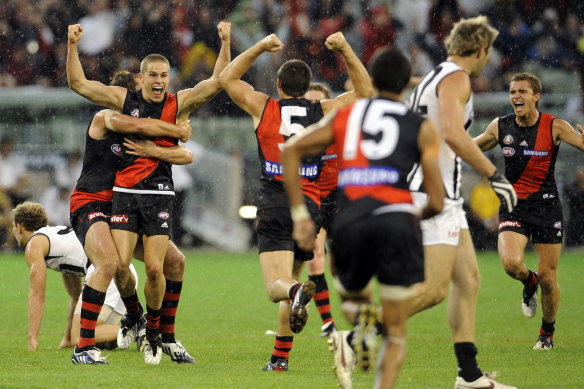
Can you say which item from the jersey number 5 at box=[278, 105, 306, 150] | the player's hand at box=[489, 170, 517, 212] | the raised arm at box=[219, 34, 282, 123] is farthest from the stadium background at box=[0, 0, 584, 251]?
the player's hand at box=[489, 170, 517, 212]

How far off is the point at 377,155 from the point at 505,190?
1.18 m

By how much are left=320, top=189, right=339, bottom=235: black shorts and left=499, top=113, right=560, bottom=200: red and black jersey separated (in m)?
1.73

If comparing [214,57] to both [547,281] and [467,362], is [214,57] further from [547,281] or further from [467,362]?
[467,362]

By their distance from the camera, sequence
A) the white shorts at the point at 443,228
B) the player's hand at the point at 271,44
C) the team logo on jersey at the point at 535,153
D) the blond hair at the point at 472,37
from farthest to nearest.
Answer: the team logo on jersey at the point at 535,153
the player's hand at the point at 271,44
the blond hair at the point at 472,37
the white shorts at the point at 443,228

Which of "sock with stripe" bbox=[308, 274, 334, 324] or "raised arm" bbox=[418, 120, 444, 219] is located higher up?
"raised arm" bbox=[418, 120, 444, 219]

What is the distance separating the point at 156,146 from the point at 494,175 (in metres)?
3.31

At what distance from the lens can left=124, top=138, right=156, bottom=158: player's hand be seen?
Answer: 7.64 m

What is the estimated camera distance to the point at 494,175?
543 cm

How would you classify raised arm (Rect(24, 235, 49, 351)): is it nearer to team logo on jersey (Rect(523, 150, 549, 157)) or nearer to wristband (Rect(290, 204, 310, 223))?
wristband (Rect(290, 204, 310, 223))

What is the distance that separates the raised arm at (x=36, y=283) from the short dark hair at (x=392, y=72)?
4658 mm

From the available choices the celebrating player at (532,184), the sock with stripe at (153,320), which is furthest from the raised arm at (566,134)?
the sock with stripe at (153,320)

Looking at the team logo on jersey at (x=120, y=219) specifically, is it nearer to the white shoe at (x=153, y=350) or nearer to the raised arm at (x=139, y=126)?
the raised arm at (x=139, y=126)

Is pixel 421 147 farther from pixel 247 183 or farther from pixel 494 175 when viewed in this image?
pixel 247 183

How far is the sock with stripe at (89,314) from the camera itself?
730cm
